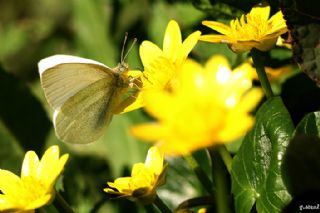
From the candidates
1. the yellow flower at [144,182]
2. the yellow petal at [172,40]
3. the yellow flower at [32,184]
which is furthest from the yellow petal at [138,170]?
the yellow petal at [172,40]

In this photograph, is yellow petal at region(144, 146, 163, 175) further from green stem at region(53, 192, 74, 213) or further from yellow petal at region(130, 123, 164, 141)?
yellow petal at region(130, 123, 164, 141)

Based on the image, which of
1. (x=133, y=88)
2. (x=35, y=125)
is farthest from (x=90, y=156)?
(x=133, y=88)

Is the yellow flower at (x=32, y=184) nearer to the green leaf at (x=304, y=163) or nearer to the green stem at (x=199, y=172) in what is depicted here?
the green stem at (x=199, y=172)

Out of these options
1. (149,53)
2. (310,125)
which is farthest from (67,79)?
(310,125)

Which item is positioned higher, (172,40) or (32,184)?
(172,40)

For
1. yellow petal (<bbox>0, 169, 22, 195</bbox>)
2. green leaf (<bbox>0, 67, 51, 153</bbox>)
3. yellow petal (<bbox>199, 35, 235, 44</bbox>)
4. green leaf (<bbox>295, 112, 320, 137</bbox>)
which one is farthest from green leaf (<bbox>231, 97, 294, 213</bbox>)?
green leaf (<bbox>0, 67, 51, 153</bbox>)

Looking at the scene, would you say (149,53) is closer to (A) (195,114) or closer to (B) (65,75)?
(B) (65,75)

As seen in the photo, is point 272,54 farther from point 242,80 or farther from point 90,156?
point 90,156
